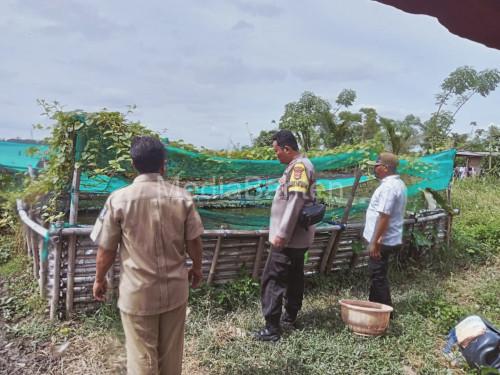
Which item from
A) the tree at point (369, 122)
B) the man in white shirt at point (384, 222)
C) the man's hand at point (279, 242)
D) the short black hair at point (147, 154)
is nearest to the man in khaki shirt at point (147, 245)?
the short black hair at point (147, 154)

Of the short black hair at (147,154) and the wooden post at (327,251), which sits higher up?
the short black hair at (147,154)

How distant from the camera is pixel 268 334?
12.0 feet

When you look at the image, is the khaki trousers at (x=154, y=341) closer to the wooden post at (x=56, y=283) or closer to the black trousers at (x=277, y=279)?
the black trousers at (x=277, y=279)

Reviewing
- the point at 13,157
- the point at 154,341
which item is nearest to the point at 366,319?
the point at 154,341

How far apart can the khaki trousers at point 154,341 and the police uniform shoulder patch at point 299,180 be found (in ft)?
4.58

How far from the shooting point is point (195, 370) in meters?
3.22

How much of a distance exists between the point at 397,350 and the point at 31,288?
3.75 meters

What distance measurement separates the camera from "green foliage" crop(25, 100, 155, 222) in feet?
12.5

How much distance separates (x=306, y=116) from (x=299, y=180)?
16.6 m

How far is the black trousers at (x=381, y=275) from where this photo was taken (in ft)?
13.4

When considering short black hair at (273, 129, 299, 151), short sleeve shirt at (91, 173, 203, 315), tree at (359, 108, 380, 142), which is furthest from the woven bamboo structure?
tree at (359, 108, 380, 142)

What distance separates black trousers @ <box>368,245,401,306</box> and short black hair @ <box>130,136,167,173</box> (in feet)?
8.24

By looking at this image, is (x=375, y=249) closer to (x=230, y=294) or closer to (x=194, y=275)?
(x=230, y=294)

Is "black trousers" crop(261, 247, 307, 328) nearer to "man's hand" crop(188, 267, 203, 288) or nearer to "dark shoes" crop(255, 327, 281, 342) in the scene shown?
"dark shoes" crop(255, 327, 281, 342)
